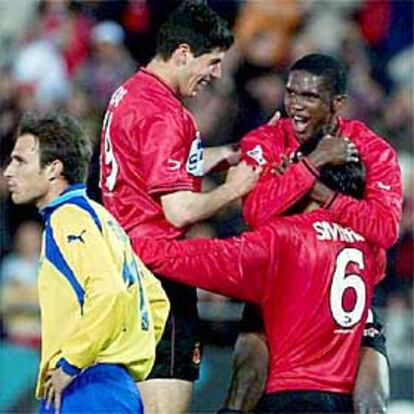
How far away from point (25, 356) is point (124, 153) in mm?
3428

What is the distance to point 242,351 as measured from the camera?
6242mm

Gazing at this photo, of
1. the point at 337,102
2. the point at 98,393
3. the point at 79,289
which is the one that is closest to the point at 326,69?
the point at 337,102

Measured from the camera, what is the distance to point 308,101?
6.09 meters

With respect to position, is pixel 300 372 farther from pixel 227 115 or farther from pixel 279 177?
pixel 227 115

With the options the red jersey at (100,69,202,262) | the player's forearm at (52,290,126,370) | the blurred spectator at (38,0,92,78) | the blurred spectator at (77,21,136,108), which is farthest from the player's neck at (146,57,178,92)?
the blurred spectator at (38,0,92,78)

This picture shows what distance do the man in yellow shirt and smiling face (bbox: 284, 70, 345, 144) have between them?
0.90 m

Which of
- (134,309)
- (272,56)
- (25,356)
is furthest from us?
(272,56)

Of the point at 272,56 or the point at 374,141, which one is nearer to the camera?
the point at 374,141

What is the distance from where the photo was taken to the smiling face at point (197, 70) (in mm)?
6184

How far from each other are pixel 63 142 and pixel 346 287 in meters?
1.24

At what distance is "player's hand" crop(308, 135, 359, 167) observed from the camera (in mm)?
6055

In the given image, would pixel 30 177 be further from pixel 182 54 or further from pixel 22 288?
pixel 22 288

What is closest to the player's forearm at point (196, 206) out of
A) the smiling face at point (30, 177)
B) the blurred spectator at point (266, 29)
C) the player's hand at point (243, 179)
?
the player's hand at point (243, 179)

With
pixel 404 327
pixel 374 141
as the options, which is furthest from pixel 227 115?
pixel 374 141
